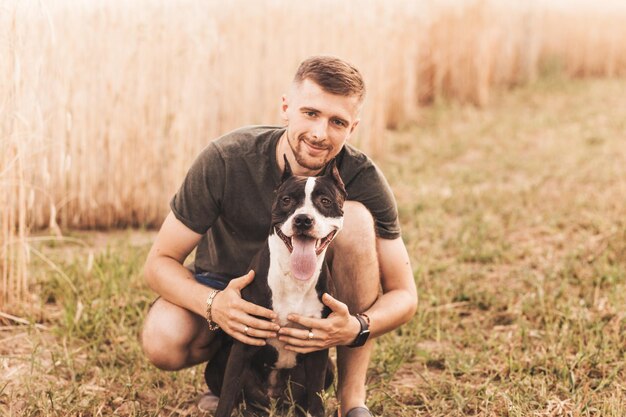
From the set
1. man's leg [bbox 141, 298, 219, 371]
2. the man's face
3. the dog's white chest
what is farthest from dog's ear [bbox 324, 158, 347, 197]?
man's leg [bbox 141, 298, 219, 371]

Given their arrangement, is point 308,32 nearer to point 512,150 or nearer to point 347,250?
point 512,150

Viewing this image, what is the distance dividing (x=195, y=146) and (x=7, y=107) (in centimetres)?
202

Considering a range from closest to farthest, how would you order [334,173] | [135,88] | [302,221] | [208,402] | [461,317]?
[302,221], [334,173], [208,402], [461,317], [135,88]

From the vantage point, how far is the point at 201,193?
285 cm

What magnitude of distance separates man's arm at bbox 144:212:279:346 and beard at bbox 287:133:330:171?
1.53 feet

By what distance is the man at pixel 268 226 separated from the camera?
2.75 m

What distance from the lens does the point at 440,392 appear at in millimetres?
3160

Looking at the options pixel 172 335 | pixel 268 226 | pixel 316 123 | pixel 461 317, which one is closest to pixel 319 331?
pixel 268 226

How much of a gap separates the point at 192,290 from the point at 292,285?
456 millimetres

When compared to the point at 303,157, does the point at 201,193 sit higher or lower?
lower

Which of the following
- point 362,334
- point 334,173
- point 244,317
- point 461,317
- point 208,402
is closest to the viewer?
point 244,317

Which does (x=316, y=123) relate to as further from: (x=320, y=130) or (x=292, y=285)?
(x=292, y=285)

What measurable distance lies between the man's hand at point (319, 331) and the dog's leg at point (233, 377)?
0.44ft

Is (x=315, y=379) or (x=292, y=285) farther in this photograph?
(x=315, y=379)
